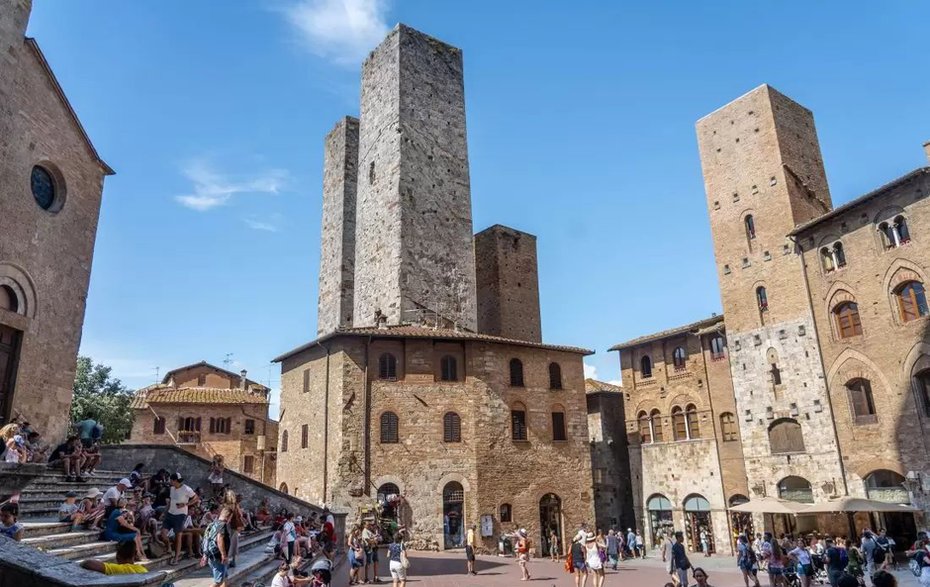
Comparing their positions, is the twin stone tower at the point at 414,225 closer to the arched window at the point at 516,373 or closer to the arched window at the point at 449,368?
the arched window at the point at 449,368

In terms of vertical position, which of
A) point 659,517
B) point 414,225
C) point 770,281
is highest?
point 414,225

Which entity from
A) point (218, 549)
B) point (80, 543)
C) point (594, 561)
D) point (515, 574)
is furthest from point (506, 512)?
point (218, 549)

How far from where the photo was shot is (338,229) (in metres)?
38.1

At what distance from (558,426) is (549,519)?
4.03 m

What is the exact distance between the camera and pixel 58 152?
1717cm

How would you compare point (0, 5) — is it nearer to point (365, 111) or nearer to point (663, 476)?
point (365, 111)

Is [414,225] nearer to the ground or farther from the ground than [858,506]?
farther from the ground

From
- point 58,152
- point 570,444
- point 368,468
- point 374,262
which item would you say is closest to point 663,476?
point 570,444

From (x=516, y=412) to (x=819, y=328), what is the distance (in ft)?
41.8

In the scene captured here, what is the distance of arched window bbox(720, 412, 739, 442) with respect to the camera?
28125mm

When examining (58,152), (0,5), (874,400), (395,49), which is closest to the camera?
(0,5)

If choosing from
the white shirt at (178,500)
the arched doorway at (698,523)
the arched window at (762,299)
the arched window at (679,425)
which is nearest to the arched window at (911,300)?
the arched window at (762,299)

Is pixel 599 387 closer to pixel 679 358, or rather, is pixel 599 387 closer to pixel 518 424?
pixel 679 358

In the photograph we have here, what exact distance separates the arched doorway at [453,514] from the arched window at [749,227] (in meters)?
17.1
